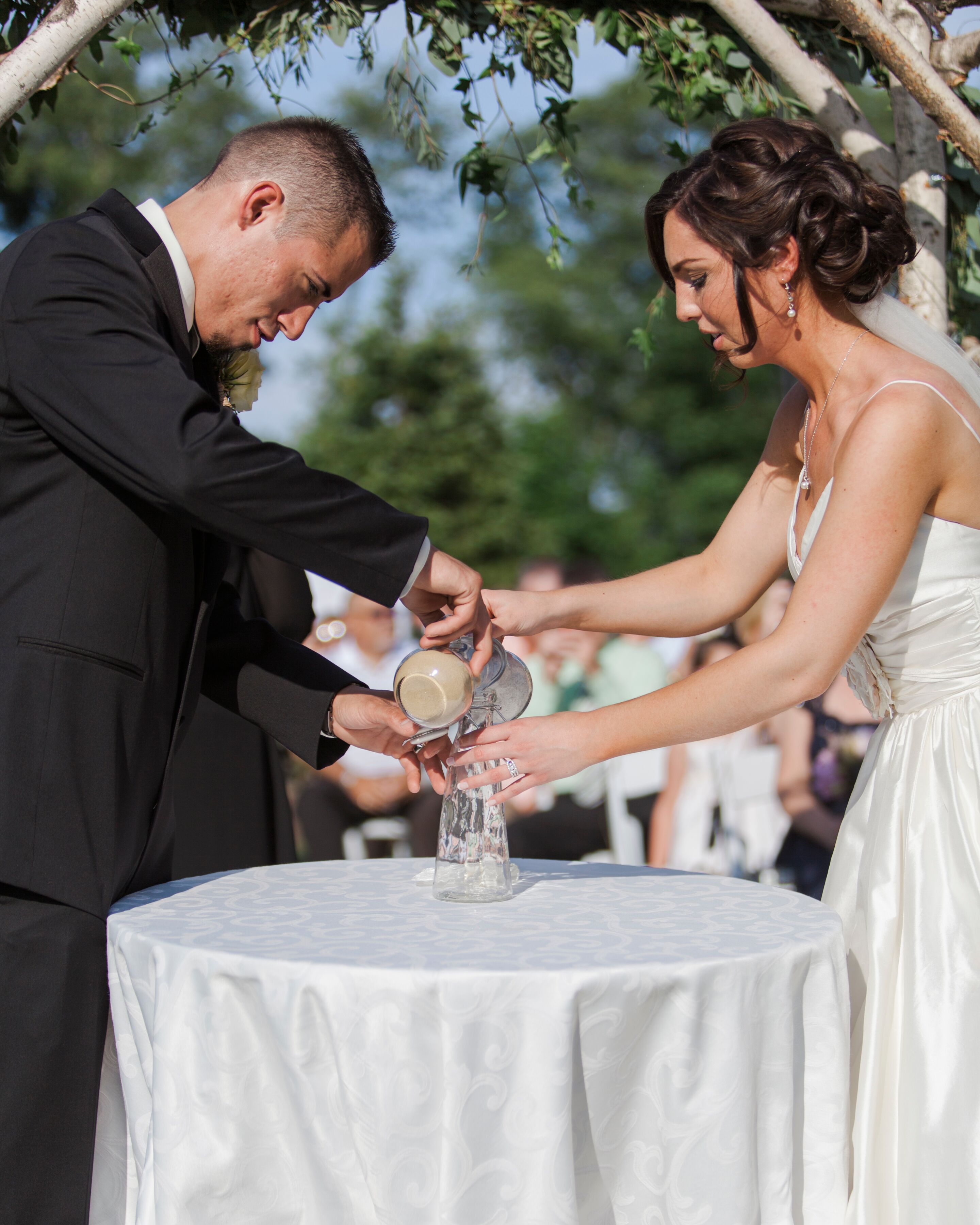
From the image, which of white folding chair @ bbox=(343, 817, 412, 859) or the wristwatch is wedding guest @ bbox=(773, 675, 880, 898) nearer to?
white folding chair @ bbox=(343, 817, 412, 859)

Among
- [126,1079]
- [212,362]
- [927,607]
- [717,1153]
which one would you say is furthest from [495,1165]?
[212,362]

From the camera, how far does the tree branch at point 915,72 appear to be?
2.59 metres

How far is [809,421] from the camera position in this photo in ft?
7.91

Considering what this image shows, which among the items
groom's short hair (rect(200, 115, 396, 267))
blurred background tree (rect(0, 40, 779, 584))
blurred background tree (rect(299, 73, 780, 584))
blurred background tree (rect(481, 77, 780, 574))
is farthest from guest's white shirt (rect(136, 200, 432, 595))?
blurred background tree (rect(481, 77, 780, 574))

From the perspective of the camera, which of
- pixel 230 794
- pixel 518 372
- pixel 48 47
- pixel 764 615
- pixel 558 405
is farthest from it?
pixel 518 372

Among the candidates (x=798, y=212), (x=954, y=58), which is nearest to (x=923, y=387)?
(x=798, y=212)

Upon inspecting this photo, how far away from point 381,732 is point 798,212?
1.25 meters

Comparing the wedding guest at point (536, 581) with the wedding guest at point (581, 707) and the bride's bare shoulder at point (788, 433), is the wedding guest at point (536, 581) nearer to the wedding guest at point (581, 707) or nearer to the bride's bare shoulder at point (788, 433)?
the wedding guest at point (581, 707)

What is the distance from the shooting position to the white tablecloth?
61.5 inches

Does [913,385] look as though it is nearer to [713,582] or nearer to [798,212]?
[798,212]

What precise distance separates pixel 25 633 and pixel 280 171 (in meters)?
0.91

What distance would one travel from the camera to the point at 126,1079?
1.82 m

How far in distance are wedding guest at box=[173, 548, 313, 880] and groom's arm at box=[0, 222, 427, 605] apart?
1916 mm

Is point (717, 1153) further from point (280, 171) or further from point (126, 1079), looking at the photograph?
point (280, 171)
